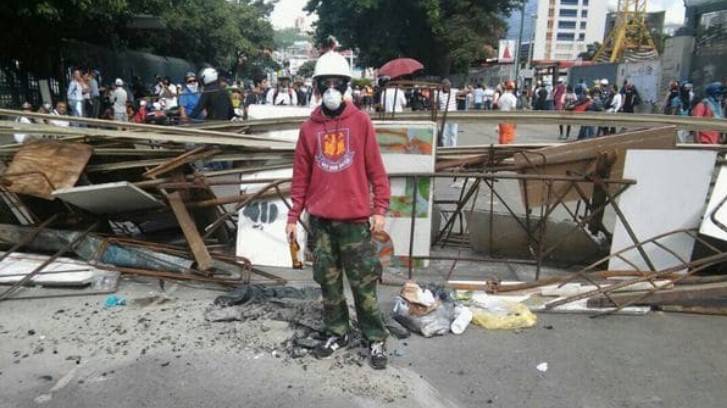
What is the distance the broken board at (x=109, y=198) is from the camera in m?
4.46

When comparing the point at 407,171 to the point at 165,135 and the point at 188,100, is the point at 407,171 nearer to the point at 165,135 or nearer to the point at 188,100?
the point at 165,135

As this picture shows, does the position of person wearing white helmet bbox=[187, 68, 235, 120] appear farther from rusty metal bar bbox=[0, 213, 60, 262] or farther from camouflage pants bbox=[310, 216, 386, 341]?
camouflage pants bbox=[310, 216, 386, 341]

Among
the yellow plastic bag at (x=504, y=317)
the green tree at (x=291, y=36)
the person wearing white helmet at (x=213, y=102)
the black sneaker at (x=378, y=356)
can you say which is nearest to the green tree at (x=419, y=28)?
the person wearing white helmet at (x=213, y=102)

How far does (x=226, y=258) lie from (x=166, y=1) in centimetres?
1569

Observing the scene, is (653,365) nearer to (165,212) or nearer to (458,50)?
(165,212)

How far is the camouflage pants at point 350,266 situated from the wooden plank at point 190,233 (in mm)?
1640

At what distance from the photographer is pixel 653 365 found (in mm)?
3553

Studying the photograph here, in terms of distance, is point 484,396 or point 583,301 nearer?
point 484,396

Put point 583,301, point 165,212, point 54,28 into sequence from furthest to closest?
point 54,28, point 165,212, point 583,301

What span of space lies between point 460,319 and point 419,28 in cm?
3219

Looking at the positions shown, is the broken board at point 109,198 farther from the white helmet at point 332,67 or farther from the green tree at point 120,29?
the green tree at point 120,29

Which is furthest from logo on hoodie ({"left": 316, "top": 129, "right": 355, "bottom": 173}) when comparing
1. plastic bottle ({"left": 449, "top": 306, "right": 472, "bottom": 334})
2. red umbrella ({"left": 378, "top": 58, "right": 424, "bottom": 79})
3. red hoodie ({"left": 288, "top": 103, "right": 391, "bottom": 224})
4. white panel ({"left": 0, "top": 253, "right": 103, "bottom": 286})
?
red umbrella ({"left": 378, "top": 58, "right": 424, "bottom": 79})

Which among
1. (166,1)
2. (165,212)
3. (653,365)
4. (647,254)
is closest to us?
(653,365)

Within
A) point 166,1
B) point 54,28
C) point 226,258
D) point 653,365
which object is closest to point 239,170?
point 226,258
